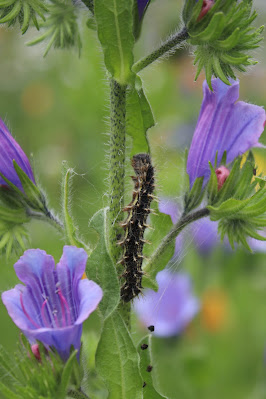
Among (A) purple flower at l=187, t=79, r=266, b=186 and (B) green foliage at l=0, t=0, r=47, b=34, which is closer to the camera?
(B) green foliage at l=0, t=0, r=47, b=34

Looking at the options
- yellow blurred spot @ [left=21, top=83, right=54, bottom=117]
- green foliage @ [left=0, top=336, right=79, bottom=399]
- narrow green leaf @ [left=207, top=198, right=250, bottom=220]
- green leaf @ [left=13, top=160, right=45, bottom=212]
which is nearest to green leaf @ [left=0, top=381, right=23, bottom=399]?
green foliage @ [left=0, top=336, right=79, bottom=399]

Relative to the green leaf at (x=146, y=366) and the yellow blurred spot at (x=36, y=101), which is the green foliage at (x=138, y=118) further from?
the yellow blurred spot at (x=36, y=101)

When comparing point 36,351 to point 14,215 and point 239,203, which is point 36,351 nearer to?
point 14,215

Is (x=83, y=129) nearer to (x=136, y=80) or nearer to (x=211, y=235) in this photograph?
(x=211, y=235)

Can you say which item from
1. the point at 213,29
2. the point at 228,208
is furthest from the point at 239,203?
the point at 213,29

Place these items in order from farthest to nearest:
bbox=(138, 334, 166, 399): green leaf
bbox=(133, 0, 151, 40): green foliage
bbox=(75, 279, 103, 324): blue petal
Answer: bbox=(138, 334, 166, 399): green leaf
bbox=(133, 0, 151, 40): green foliage
bbox=(75, 279, 103, 324): blue petal

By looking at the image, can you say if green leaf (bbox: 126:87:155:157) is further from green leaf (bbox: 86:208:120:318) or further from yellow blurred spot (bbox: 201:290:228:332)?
yellow blurred spot (bbox: 201:290:228:332)

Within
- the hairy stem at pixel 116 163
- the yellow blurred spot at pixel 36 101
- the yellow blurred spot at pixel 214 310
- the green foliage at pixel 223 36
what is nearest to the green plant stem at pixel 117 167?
the hairy stem at pixel 116 163
